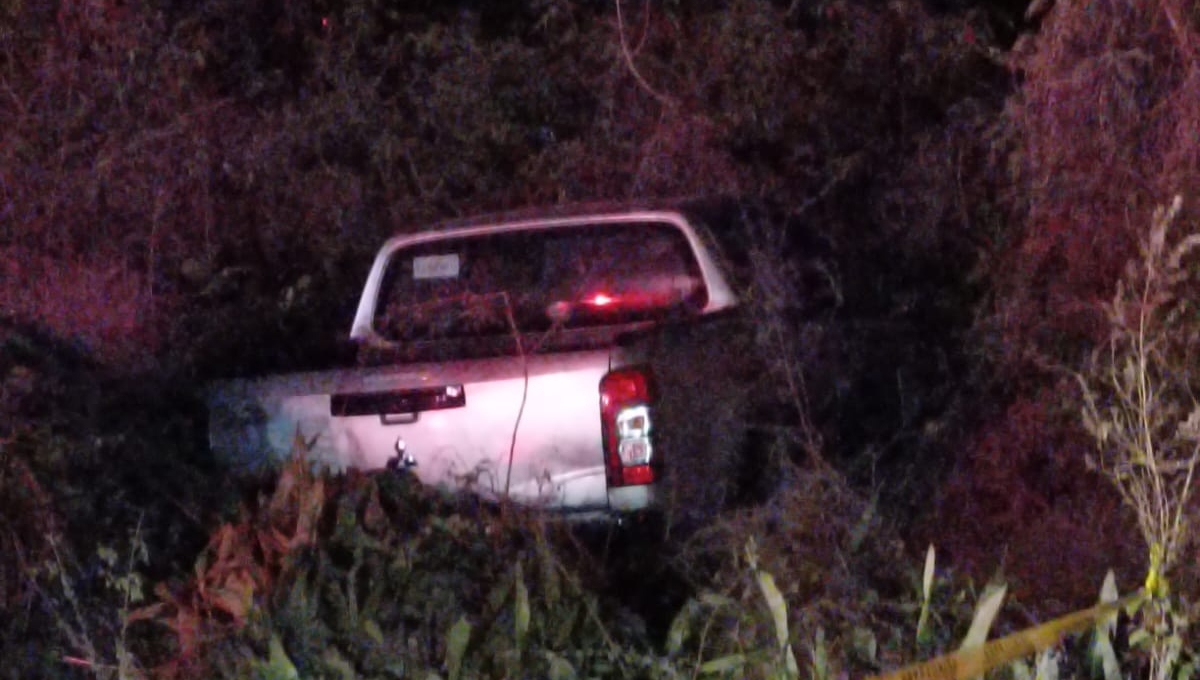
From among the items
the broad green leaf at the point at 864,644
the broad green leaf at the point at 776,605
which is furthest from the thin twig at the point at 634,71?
the broad green leaf at the point at 864,644

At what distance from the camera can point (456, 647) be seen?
4328mm

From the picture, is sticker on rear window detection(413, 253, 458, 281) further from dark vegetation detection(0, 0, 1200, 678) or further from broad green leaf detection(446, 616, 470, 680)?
broad green leaf detection(446, 616, 470, 680)

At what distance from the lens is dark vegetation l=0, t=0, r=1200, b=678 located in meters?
4.61

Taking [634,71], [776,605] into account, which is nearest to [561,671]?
[776,605]

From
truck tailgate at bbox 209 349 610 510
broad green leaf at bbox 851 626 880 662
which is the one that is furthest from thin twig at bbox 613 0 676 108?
broad green leaf at bbox 851 626 880 662

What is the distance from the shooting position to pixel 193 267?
927 centimetres

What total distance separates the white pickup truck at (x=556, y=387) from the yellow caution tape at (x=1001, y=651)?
1.28 m

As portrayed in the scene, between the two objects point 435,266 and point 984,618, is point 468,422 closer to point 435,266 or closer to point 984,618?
point 435,266

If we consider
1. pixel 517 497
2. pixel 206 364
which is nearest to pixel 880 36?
pixel 206 364

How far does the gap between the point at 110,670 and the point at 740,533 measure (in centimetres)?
185

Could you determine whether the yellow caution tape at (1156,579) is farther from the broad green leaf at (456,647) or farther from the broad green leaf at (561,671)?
the broad green leaf at (456,647)

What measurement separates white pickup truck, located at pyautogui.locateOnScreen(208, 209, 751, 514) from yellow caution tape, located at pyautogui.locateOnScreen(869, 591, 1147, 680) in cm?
128

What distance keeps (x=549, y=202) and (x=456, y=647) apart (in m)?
6.37

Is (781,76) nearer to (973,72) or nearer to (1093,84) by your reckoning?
(973,72)
